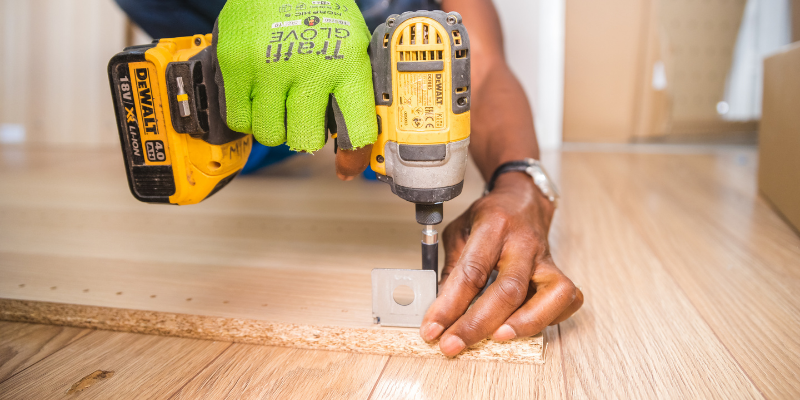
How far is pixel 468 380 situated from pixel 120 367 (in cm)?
56

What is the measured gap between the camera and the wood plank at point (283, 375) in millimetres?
761

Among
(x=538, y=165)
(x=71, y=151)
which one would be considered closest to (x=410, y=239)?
(x=538, y=165)

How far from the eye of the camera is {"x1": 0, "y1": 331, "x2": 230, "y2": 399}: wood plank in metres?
0.77

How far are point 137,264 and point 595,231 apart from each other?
4.10ft

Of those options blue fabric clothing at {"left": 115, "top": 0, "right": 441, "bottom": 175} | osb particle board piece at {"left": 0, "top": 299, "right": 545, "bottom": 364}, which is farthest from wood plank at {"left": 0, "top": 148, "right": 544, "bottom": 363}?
blue fabric clothing at {"left": 115, "top": 0, "right": 441, "bottom": 175}

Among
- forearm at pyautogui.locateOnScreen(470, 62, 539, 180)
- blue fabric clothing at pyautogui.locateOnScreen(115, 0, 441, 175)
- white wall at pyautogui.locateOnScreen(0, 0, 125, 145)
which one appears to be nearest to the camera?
forearm at pyautogui.locateOnScreen(470, 62, 539, 180)

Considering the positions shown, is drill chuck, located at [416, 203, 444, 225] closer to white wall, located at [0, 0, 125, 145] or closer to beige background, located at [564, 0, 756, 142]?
beige background, located at [564, 0, 756, 142]

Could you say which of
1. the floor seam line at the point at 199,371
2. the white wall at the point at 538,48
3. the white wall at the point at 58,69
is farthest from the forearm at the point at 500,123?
the white wall at the point at 58,69

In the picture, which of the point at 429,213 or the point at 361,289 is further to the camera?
the point at 361,289

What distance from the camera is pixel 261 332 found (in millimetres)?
904

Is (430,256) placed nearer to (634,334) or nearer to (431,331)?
(431,331)

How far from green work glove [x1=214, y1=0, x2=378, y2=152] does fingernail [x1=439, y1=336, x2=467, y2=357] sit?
33 centimetres

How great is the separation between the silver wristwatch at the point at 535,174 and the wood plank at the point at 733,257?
340mm

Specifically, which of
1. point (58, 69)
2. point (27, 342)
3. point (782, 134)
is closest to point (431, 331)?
point (27, 342)
